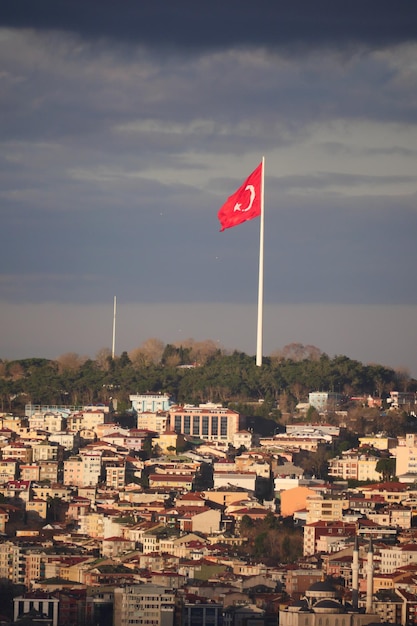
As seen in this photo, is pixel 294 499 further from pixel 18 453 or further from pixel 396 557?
pixel 18 453

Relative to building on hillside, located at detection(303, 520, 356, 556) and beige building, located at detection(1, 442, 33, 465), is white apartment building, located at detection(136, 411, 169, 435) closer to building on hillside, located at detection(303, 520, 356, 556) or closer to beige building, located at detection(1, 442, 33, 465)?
beige building, located at detection(1, 442, 33, 465)

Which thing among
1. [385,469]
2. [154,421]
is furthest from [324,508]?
[154,421]

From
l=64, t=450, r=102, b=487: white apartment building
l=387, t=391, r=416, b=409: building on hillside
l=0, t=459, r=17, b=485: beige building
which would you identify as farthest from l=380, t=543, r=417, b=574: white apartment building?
l=387, t=391, r=416, b=409: building on hillside

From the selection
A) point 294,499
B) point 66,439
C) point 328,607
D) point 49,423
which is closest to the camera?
point 328,607

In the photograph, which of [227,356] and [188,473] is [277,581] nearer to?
[188,473]

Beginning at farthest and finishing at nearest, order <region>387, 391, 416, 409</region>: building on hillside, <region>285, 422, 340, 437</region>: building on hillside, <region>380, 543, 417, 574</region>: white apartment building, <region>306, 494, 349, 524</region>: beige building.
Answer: <region>387, 391, 416, 409</region>: building on hillside < <region>285, 422, 340, 437</region>: building on hillside < <region>306, 494, 349, 524</region>: beige building < <region>380, 543, 417, 574</region>: white apartment building

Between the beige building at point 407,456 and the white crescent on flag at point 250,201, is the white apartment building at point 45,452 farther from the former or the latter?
the beige building at point 407,456

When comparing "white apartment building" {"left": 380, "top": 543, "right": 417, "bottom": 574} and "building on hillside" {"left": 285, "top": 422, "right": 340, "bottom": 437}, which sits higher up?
"building on hillside" {"left": 285, "top": 422, "right": 340, "bottom": 437}
